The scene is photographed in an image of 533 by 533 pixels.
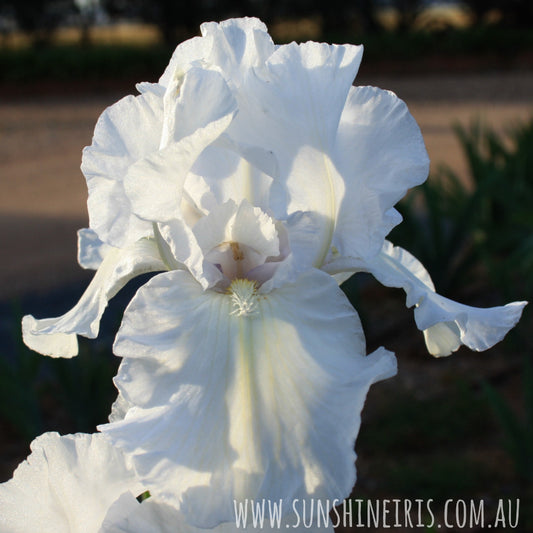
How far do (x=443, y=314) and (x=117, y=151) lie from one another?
0.36 meters

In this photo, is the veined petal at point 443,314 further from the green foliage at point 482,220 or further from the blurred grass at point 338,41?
the blurred grass at point 338,41

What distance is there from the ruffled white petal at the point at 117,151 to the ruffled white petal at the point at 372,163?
0.19 m

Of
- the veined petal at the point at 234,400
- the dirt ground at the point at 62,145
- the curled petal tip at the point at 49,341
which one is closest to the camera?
the veined petal at the point at 234,400

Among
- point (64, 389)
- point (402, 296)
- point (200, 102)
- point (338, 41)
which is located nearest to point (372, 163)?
point (200, 102)

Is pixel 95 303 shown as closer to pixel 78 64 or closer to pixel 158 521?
pixel 158 521

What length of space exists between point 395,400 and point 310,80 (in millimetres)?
2291

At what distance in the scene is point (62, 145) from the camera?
9273 millimetres

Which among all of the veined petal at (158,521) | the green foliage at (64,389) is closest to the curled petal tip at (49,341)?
the veined petal at (158,521)

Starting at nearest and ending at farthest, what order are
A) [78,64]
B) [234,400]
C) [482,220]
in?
[234,400] → [482,220] → [78,64]

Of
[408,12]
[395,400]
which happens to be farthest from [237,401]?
[408,12]

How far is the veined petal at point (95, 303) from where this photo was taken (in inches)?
31.2

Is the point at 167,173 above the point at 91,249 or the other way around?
above

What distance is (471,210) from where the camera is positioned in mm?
3121

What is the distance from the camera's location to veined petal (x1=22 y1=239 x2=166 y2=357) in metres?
0.79
